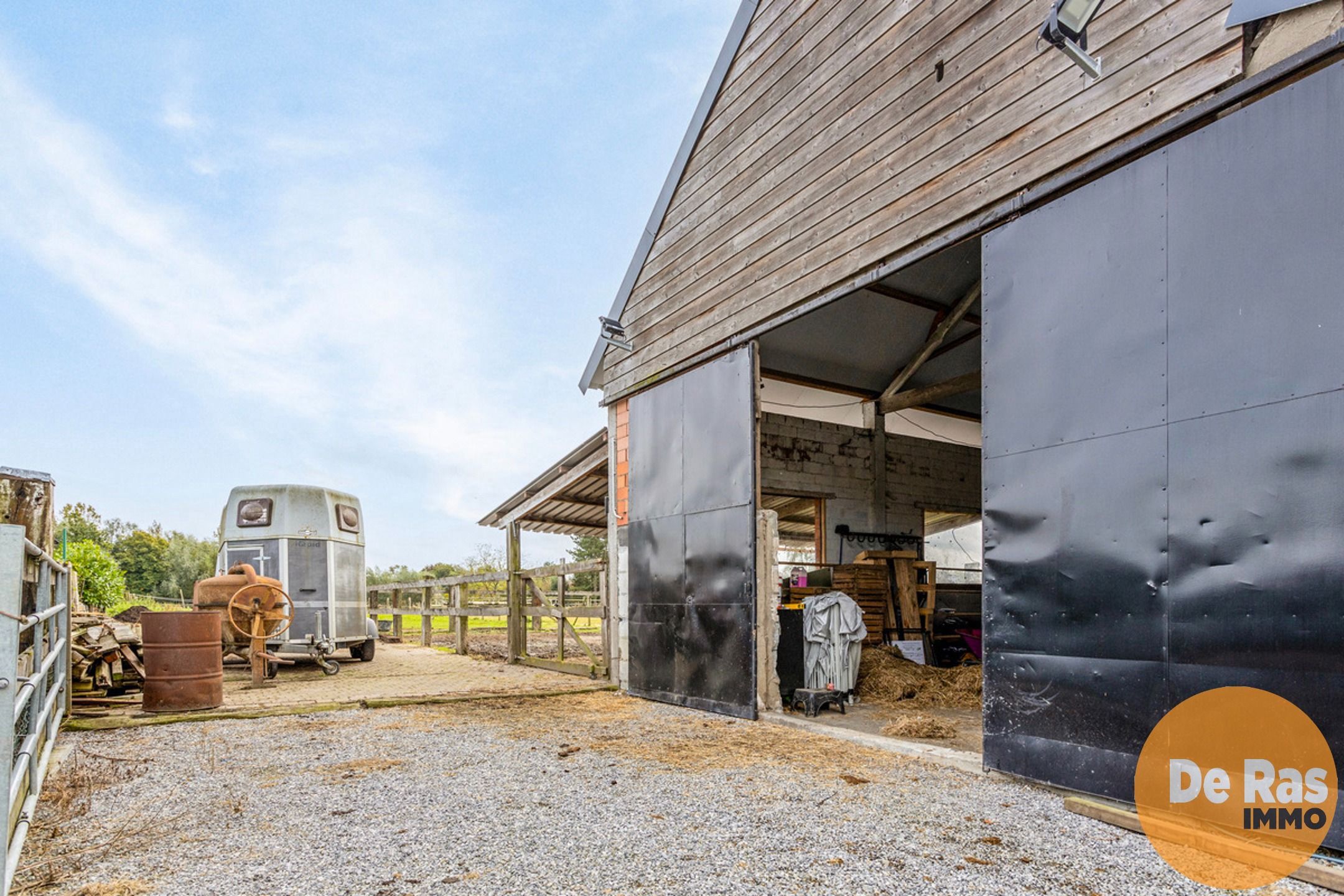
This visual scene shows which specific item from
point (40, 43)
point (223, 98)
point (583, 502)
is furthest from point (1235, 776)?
point (223, 98)

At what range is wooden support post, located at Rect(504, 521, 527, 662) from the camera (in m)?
11.7

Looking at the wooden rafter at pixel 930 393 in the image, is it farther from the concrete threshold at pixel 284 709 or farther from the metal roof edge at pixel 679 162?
the concrete threshold at pixel 284 709

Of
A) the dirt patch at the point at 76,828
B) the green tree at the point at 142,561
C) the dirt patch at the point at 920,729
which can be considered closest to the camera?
the dirt patch at the point at 76,828

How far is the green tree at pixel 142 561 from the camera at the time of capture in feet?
110

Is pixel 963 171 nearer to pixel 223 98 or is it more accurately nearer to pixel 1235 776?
pixel 1235 776

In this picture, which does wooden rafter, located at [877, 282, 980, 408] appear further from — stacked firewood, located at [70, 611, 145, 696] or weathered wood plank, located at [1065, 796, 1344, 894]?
stacked firewood, located at [70, 611, 145, 696]

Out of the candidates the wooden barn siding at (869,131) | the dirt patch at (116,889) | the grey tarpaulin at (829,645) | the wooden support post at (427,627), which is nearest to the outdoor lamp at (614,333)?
the wooden barn siding at (869,131)

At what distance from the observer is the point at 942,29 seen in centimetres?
491

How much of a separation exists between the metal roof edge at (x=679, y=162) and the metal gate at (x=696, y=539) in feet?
3.63

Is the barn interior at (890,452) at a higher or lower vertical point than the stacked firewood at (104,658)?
higher

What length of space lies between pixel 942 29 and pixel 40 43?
40.9ft

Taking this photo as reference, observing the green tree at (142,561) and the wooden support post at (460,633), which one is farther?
the green tree at (142,561)

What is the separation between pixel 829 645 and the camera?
6922 millimetres

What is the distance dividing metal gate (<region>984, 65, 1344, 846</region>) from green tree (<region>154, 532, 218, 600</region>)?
35983mm
